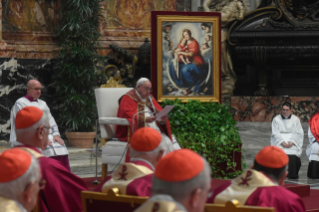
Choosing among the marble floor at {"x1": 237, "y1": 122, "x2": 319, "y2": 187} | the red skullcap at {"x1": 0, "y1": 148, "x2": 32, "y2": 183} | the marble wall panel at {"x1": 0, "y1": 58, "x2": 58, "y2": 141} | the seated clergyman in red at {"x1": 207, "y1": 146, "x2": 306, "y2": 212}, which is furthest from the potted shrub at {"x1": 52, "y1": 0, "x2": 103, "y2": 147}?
the red skullcap at {"x1": 0, "y1": 148, "x2": 32, "y2": 183}

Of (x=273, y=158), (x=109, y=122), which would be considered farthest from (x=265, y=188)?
(x=109, y=122)

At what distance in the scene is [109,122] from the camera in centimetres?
688

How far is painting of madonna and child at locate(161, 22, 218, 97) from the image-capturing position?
345 inches

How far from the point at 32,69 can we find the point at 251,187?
7.84 meters

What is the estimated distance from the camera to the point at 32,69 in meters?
10.3

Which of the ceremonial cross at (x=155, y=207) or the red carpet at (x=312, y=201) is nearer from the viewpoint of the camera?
the ceremonial cross at (x=155, y=207)

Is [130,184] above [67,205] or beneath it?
above

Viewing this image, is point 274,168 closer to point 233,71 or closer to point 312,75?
point 233,71

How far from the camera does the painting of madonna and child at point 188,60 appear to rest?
876 centimetres

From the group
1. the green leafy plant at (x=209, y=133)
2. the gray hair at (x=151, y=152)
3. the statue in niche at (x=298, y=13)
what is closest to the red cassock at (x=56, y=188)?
the gray hair at (x=151, y=152)

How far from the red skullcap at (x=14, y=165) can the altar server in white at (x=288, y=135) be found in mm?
6634

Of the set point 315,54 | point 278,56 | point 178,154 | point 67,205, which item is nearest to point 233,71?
point 278,56

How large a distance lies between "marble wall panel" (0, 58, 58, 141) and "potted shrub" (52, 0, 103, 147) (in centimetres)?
26

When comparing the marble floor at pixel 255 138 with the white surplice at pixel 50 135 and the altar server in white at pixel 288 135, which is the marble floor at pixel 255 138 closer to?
the altar server in white at pixel 288 135
